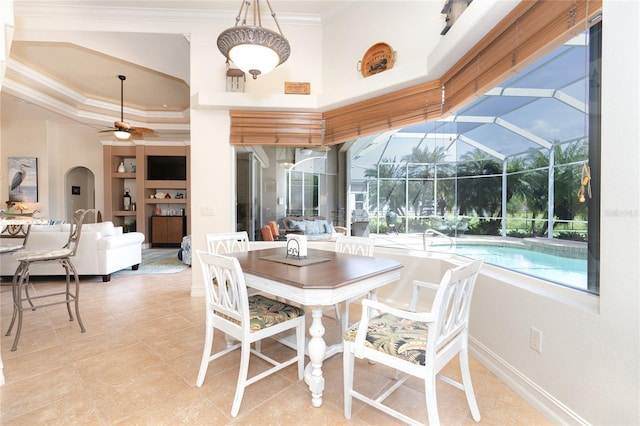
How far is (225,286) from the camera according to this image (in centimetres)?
174

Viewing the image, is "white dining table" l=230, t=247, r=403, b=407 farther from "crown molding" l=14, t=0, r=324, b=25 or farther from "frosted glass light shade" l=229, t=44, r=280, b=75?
"crown molding" l=14, t=0, r=324, b=25

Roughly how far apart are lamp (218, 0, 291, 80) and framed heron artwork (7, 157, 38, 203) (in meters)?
7.74

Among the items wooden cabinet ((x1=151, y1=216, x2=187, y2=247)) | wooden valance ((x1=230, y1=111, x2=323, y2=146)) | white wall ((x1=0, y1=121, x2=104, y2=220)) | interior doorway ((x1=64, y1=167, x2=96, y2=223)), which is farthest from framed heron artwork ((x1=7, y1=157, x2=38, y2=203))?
wooden valance ((x1=230, y1=111, x2=323, y2=146))

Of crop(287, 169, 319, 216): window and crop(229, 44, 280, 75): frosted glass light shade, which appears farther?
crop(287, 169, 319, 216): window

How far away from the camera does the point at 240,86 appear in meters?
3.57

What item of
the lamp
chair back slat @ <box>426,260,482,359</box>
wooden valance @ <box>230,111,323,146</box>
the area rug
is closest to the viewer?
chair back slat @ <box>426,260,482,359</box>

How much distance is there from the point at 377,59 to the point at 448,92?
0.94 metres

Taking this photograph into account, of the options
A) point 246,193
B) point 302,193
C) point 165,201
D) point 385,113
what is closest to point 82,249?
point 246,193

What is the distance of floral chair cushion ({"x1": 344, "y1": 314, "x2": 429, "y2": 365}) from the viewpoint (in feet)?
4.57

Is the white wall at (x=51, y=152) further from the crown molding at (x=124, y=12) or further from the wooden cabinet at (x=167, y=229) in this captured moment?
the crown molding at (x=124, y=12)

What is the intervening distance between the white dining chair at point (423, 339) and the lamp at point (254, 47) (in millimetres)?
1826

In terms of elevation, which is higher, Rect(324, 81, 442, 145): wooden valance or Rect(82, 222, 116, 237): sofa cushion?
Rect(324, 81, 442, 145): wooden valance

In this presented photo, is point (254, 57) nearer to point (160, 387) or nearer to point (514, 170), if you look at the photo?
point (514, 170)

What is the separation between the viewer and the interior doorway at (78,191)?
7953 millimetres
